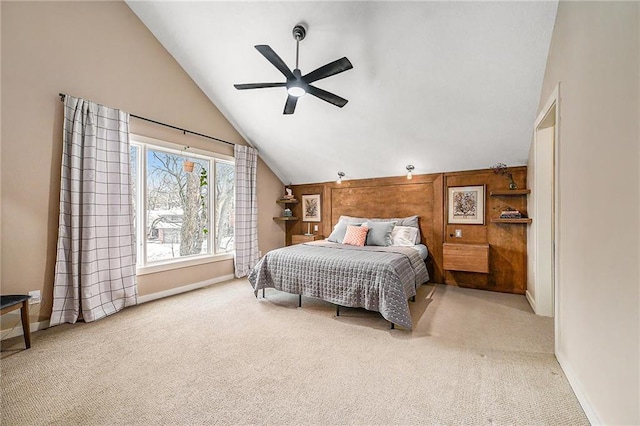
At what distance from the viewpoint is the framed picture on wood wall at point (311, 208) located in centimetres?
588

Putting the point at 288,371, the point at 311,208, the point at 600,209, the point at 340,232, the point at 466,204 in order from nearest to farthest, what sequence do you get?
1. the point at 600,209
2. the point at 288,371
3. the point at 466,204
4. the point at 340,232
5. the point at 311,208

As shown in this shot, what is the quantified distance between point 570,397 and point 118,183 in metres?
4.40

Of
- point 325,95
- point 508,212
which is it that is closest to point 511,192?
point 508,212

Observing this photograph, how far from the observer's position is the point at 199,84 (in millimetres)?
4285

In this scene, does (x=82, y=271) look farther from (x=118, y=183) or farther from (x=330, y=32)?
(x=330, y=32)

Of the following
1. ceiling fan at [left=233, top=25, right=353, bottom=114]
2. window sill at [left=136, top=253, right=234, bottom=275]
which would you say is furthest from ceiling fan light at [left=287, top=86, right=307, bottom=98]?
window sill at [left=136, top=253, right=234, bottom=275]

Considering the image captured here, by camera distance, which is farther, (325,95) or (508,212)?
(508,212)

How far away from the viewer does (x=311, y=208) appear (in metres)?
5.96

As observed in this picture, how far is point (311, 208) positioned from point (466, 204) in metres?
2.90

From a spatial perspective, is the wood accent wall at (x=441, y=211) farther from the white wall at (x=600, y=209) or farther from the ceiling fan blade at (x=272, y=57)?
the ceiling fan blade at (x=272, y=57)

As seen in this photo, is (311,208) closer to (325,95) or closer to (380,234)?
(380,234)

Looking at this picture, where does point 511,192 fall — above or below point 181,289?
above

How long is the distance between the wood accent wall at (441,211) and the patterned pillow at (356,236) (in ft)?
2.89

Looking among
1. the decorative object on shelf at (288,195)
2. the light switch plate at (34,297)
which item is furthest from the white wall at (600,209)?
the decorative object on shelf at (288,195)
